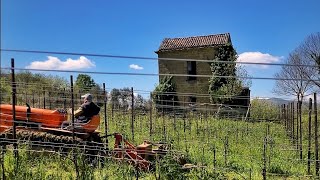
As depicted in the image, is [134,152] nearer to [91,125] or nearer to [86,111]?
[91,125]

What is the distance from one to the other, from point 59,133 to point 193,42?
59.7 ft

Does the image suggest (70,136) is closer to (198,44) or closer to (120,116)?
(120,116)

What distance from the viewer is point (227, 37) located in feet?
76.2

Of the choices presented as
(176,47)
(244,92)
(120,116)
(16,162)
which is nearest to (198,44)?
(176,47)

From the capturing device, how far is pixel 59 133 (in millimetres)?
6508

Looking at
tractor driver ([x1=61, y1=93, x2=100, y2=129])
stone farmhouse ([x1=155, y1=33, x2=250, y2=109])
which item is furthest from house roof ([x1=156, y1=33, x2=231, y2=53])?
tractor driver ([x1=61, y1=93, x2=100, y2=129])

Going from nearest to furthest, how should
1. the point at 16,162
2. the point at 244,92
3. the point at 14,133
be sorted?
the point at 16,162
the point at 14,133
the point at 244,92

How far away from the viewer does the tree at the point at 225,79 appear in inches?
811

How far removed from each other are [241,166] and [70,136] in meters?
3.14

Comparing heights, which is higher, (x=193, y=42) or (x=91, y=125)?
(x=193, y=42)

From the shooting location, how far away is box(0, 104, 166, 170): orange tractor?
609 centimetres

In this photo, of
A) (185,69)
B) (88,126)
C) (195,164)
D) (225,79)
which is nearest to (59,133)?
(88,126)

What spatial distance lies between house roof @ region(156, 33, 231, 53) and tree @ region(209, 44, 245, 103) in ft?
2.51

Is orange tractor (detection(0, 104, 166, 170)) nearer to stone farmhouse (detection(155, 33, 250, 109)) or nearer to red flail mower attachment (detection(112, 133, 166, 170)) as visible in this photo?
red flail mower attachment (detection(112, 133, 166, 170))
